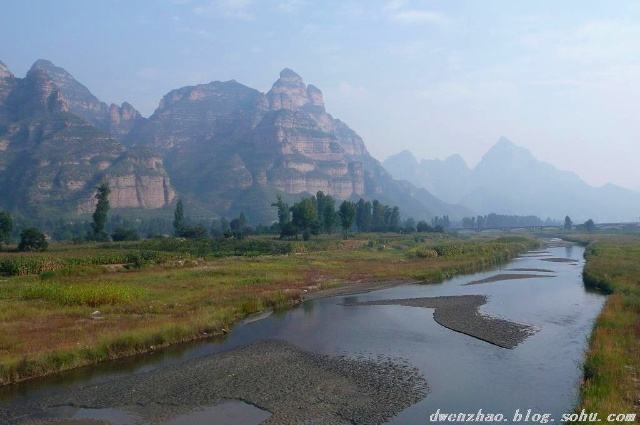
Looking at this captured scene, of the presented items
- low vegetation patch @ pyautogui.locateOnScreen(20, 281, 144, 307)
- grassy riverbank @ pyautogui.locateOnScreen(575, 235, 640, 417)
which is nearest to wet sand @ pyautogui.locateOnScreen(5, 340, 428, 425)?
grassy riverbank @ pyautogui.locateOnScreen(575, 235, 640, 417)

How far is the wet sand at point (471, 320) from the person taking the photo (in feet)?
116

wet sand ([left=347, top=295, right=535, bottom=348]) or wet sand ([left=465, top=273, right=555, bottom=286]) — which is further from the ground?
wet sand ([left=347, top=295, right=535, bottom=348])

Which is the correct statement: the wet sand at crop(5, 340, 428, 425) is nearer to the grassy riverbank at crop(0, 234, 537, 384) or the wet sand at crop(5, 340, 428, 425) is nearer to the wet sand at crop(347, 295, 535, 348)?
the grassy riverbank at crop(0, 234, 537, 384)

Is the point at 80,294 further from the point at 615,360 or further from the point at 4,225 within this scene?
the point at 4,225

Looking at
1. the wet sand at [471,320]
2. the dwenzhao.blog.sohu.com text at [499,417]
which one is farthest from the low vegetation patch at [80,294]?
the dwenzhao.blog.sohu.com text at [499,417]

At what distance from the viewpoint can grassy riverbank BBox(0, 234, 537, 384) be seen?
98.4ft

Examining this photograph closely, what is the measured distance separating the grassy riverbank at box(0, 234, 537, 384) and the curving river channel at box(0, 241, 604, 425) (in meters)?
1.58

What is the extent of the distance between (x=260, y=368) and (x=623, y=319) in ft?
83.3

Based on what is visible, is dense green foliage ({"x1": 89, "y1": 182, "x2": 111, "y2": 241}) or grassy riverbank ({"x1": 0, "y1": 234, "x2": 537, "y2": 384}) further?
dense green foliage ({"x1": 89, "y1": 182, "x2": 111, "y2": 241})

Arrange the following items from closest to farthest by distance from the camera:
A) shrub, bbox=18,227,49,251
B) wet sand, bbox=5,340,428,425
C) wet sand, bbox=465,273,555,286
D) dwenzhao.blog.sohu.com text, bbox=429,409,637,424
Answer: dwenzhao.blog.sohu.com text, bbox=429,409,637,424 < wet sand, bbox=5,340,428,425 < wet sand, bbox=465,273,555,286 < shrub, bbox=18,227,49,251

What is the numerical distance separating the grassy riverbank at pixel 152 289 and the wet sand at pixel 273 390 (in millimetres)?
4541

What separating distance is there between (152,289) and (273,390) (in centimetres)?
2997

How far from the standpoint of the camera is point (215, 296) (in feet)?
160

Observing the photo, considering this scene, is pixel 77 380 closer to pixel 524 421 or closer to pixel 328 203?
pixel 524 421
